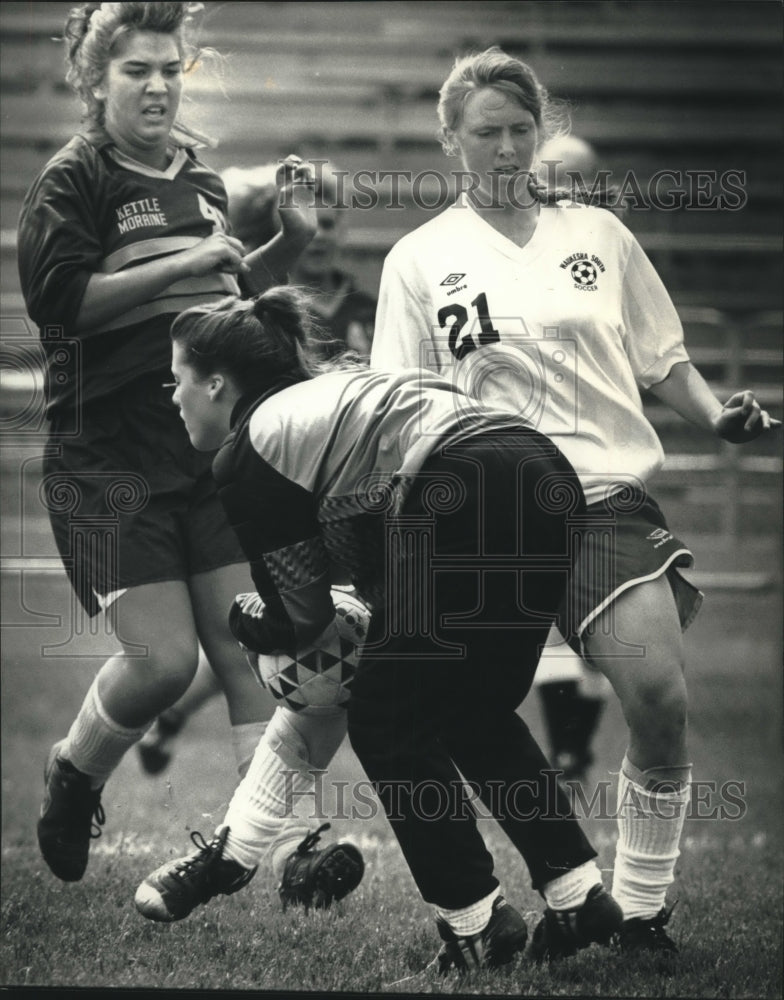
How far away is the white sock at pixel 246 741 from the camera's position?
3.13 m

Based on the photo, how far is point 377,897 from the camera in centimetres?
319

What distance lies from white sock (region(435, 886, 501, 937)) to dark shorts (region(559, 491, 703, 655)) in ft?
1.81

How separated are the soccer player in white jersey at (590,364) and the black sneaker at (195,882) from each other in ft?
2.28

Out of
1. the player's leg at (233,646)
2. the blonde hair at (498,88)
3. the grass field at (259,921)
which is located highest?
the blonde hair at (498,88)

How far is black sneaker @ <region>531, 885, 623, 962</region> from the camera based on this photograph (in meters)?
2.93

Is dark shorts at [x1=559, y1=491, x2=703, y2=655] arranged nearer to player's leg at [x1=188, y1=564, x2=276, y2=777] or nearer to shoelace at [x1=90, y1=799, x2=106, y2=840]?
player's leg at [x1=188, y1=564, x2=276, y2=777]

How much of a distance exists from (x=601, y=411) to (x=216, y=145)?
103 cm

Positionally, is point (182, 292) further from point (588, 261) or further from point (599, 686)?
point (599, 686)

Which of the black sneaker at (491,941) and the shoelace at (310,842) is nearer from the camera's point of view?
the black sneaker at (491,941)

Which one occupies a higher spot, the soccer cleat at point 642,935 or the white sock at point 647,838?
the white sock at point 647,838

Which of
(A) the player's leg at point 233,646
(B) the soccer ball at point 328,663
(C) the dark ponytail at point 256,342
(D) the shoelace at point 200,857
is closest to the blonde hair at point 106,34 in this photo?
(C) the dark ponytail at point 256,342

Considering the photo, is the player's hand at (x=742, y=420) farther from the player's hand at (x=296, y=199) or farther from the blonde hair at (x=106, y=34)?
the blonde hair at (x=106, y=34)

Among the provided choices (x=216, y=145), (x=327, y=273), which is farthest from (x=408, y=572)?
(x=216, y=145)

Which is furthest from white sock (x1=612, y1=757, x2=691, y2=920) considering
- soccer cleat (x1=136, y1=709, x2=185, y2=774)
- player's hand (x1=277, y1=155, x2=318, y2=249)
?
player's hand (x1=277, y1=155, x2=318, y2=249)
